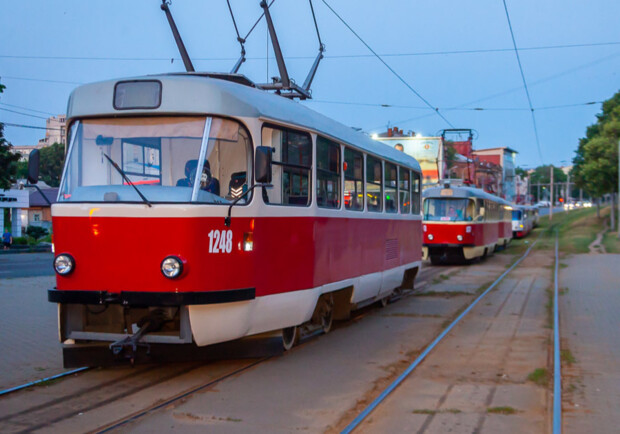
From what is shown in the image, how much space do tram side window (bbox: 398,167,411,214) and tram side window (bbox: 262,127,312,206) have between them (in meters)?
4.99

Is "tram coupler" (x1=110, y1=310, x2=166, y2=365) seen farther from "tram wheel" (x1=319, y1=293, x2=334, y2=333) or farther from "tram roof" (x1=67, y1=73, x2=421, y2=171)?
"tram wheel" (x1=319, y1=293, x2=334, y2=333)

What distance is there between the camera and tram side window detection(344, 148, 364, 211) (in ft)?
31.8

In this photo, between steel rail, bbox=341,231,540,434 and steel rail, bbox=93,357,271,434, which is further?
steel rail, bbox=341,231,540,434

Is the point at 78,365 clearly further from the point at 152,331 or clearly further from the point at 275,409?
the point at 275,409

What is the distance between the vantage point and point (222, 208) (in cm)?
677

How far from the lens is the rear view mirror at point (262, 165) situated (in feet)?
21.9

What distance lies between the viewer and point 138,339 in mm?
6633

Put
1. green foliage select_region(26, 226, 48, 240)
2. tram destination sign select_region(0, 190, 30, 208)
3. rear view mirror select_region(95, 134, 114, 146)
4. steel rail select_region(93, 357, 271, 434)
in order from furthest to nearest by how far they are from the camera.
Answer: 1. green foliage select_region(26, 226, 48, 240)
2. tram destination sign select_region(0, 190, 30, 208)
3. rear view mirror select_region(95, 134, 114, 146)
4. steel rail select_region(93, 357, 271, 434)

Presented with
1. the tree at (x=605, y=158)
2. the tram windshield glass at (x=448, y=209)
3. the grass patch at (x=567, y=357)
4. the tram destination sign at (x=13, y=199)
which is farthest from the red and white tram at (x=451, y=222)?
the tram destination sign at (x=13, y=199)

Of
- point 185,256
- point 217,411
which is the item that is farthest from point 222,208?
point 217,411

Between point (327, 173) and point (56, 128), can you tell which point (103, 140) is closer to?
point (327, 173)

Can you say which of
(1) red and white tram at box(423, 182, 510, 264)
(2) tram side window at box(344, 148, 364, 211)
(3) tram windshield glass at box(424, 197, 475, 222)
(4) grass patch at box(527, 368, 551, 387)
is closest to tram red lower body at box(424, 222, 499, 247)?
(1) red and white tram at box(423, 182, 510, 264)

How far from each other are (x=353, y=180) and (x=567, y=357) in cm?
367

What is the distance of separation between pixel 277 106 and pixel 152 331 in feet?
9.06
